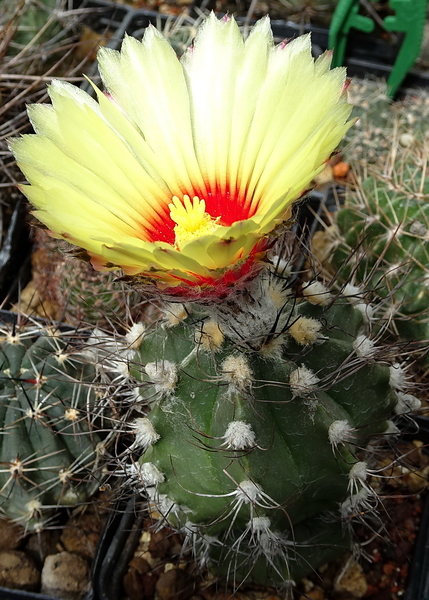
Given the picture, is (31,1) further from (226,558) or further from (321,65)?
(226,558)

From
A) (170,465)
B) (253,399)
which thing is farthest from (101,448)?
(253,399)

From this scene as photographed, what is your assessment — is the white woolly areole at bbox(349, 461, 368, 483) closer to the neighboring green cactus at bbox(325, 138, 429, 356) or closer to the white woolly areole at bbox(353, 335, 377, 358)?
the white woolly areole at bbox(353, 335, 377, 358)

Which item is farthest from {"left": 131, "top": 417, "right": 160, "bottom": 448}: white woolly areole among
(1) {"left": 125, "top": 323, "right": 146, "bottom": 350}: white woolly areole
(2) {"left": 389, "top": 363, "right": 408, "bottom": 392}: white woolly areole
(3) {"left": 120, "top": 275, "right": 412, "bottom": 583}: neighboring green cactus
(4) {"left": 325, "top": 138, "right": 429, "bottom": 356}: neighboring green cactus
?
(4) {"left": 325, "top": 138, "right": 429, "bottom": 356}: neighboring green cactus

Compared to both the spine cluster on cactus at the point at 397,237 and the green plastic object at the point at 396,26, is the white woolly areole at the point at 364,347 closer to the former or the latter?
the spine cluster on cactus at the point at 397,237

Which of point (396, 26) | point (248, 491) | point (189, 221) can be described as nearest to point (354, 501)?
point (248, 491)

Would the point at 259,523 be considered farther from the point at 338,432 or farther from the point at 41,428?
the point at 41,428

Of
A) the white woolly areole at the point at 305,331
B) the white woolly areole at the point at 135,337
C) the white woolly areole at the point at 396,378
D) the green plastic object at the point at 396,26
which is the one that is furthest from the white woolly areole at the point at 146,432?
the green plastic object at the point at 396,26
